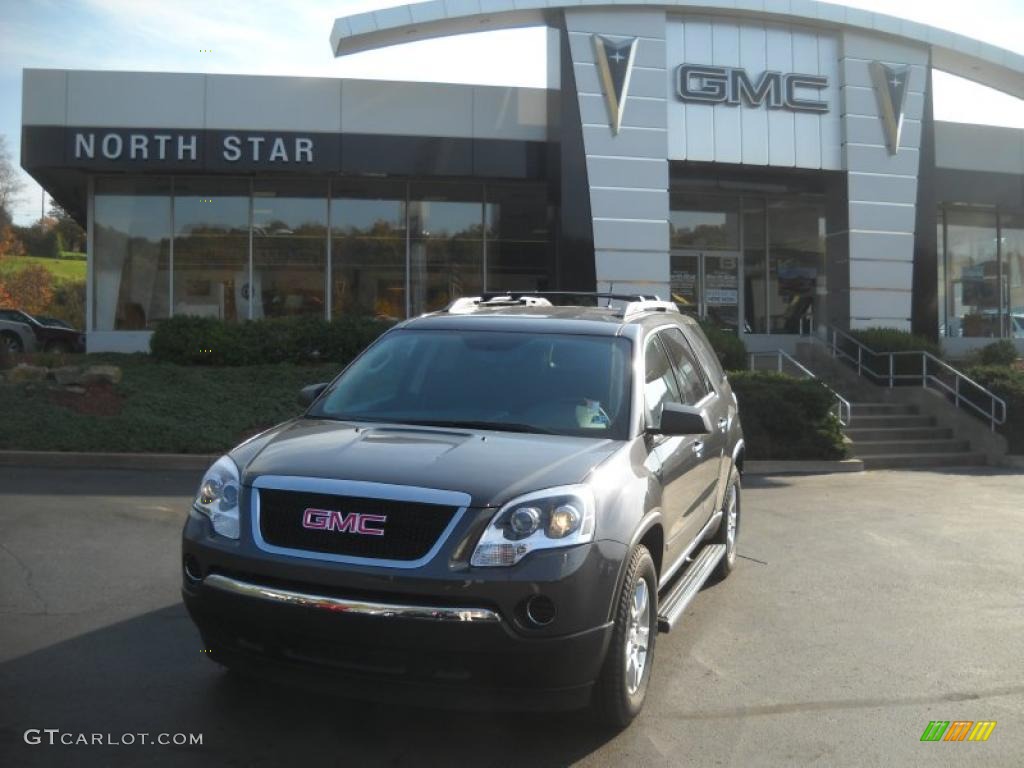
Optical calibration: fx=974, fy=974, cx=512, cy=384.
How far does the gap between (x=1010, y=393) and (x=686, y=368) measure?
39.6 ft

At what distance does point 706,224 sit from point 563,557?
65.7 ft

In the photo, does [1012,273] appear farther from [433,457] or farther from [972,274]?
[433,457]

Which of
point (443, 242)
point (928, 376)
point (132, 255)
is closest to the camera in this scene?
point (928, 376)

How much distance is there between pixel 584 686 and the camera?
3748 millimetres

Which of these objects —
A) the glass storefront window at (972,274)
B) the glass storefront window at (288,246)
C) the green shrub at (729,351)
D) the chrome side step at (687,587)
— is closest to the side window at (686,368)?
the chrome side step at (687,587)

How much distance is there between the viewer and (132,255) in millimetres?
19703

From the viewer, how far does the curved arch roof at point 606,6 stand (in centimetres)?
1750

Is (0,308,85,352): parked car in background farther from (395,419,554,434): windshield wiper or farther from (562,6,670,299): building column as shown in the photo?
(395,419,554,434): windshield wiper

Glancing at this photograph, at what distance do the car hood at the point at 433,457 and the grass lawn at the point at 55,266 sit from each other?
59634 millimetres

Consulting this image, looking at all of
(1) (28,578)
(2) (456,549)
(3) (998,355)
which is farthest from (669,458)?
(3) (998,355)

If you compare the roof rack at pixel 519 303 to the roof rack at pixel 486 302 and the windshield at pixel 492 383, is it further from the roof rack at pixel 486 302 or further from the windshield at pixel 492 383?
the windshield at pixel 492 383

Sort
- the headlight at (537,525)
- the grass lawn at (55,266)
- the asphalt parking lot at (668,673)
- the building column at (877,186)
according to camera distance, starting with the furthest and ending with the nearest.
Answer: the grass lawn at (55,266) → the building column at (877,186) → the asphalt parking lot at (668,673) → the headlight at (537,525)

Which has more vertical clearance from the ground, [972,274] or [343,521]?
[972,274]

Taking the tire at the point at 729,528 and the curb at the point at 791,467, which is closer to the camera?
the tire at the point at 729,528
